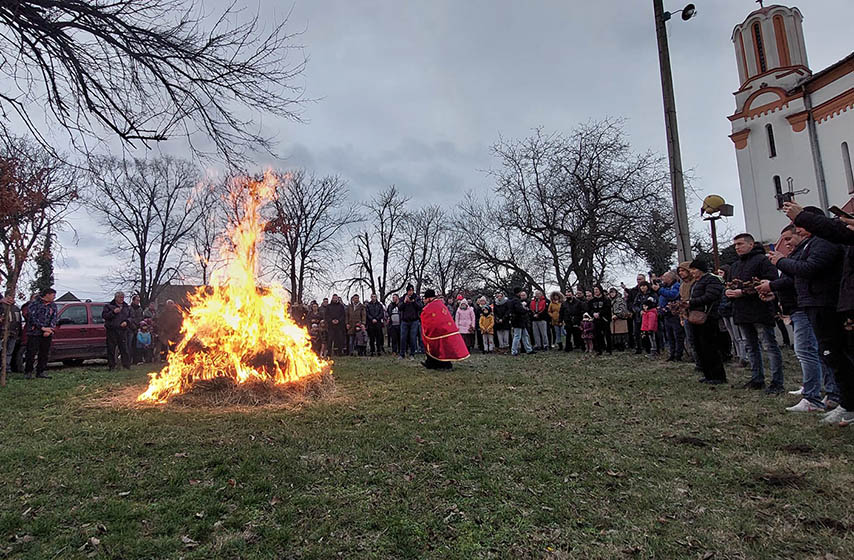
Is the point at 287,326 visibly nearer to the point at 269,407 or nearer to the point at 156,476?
the point at 269,407

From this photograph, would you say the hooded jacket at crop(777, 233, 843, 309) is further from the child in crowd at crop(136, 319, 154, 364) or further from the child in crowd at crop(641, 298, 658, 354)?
the child in crowd at crop(136, 319, 154, 364)

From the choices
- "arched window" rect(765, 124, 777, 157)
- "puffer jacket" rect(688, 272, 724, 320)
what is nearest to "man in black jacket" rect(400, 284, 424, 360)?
"puffer jacket" rect(688, 272, 724, 320)

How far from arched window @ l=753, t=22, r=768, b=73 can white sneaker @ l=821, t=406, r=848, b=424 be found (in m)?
32.1

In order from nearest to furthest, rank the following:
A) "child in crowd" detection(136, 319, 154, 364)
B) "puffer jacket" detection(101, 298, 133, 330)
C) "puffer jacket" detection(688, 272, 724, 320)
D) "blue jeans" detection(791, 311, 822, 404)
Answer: "blue jeans" detection(791, 311, 822, 404)
"puffer jacket" detection(688, 272, 724, 320)
"puffer jacket" detection(101, 298, 133, 330)
"child in crowd" detection(136, 319, 154, 364)

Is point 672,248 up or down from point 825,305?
up

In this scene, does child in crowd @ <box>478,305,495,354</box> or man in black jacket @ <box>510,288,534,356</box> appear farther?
child in crowd @ <box>478,305,495,354</box>

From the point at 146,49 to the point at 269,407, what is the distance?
4.87m

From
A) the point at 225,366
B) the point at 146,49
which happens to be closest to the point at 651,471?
the point at 225,366

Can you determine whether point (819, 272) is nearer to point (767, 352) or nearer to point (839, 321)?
point (839, 321)

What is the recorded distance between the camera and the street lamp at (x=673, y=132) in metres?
10.1

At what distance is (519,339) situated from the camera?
1459 cm

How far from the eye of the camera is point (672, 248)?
68.5 feet

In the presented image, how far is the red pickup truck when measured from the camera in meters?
Result: 13.6

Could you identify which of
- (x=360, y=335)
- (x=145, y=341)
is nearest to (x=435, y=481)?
(x=360, y=335)
